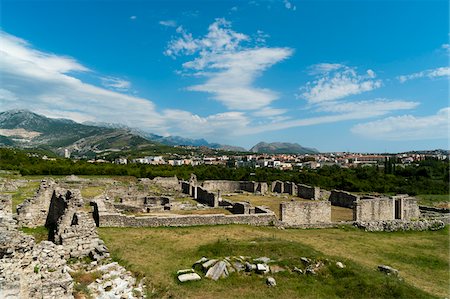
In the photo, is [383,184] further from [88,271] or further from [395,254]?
[88,271]

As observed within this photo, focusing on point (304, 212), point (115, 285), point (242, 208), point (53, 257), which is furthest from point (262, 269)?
point (304, 212)

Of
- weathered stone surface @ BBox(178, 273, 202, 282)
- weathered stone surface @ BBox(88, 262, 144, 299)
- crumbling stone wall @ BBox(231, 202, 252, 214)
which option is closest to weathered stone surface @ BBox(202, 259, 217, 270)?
weathered stone surface @ BBox(178, 273, 202, 282)

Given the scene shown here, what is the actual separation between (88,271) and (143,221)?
281 inches

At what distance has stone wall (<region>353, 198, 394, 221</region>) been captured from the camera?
2717cm

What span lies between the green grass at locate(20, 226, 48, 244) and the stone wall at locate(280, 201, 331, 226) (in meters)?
14.7

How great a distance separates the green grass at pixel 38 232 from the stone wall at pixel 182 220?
2868 mm

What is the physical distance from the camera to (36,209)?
19984 millimetres

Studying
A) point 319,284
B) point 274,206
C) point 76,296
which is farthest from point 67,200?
point 274,206

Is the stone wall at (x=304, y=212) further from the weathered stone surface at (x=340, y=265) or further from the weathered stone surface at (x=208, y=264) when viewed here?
the weathered stone surface at (x=208, y=264)

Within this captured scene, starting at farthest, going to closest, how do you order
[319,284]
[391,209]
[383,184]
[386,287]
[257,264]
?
[383,184], [391,209], [257,264], [319,284], [386,287]

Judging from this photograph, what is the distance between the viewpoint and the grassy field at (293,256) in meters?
11.4

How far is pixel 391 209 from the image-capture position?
30.1m

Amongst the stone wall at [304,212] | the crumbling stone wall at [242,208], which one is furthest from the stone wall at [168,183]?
the stone wall at [304,212]

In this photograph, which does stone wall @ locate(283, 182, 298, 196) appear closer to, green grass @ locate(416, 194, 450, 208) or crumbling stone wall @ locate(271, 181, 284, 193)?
crumbling stone wall @ locate(271, 181, 284, 193)
